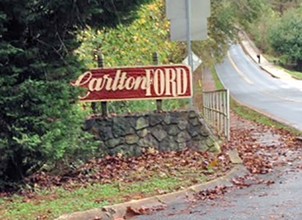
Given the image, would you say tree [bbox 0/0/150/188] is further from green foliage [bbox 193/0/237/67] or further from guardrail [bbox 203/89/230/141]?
green foliage [bbox 193/0/237/67]

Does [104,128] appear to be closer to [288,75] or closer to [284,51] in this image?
[288,75]

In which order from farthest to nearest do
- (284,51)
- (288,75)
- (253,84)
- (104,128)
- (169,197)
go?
(284,51) < (288,75) < (253,84) < (104,128) < (169,197)

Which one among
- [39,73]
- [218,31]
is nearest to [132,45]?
[39,73]

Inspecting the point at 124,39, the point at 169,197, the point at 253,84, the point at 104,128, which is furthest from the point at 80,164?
the point at 253,84

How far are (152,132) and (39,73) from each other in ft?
11.3

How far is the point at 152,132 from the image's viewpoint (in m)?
11.1

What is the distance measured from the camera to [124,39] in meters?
14.8

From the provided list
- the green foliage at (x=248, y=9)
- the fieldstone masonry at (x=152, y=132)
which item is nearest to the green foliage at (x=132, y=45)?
the fieldstone masonry at (x=152, y=132)

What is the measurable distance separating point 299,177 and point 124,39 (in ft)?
22.8

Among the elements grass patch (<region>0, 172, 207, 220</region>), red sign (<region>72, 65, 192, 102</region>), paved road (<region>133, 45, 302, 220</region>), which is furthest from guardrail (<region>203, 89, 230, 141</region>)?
grass patch (<region>0, 172, 207, 220</region>)

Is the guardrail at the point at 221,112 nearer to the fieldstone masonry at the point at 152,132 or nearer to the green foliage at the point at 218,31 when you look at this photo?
the fieldstone masonry at the point at 152,132

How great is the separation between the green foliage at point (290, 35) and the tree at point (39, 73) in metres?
65.1

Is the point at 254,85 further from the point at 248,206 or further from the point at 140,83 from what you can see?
the point at 248,206

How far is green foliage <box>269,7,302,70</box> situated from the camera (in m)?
71.8
